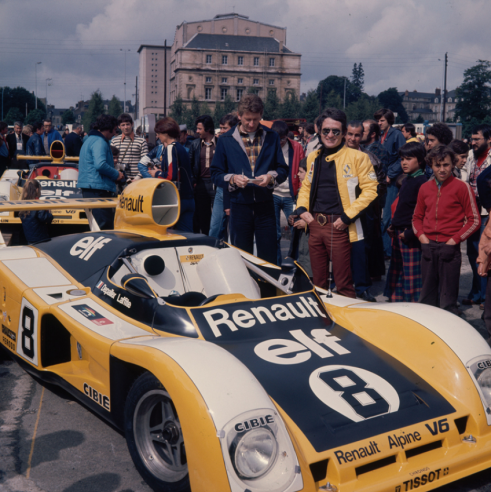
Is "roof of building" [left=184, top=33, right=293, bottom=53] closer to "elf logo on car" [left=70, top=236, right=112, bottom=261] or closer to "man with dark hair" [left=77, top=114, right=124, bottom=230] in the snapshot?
"man with dark hair" [left=77, top=114, right=124, bottom=230]

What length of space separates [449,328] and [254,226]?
7.73 feet

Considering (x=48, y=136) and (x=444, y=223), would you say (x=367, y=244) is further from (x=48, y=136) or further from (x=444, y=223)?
(x=48, y=136)

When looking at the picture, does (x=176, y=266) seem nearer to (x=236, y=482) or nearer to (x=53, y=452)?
(x=53, y=452)

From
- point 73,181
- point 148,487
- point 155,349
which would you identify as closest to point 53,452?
point 148,487

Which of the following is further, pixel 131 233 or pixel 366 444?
pixel 131 233

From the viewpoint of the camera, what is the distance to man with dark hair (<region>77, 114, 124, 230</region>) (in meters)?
6.24

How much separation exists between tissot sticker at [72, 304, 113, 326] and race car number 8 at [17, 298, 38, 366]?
0.31m

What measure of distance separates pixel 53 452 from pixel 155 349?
94 centimetres

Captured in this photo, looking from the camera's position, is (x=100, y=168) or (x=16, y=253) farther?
(x=100, y=168)

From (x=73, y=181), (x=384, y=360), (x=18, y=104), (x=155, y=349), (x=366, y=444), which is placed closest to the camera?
(x=366, y=444)

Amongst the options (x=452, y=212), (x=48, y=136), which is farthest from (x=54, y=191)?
(x=452, y=212)

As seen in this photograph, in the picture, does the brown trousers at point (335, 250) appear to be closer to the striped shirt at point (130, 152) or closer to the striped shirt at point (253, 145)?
the striped shirt at point (253, 145)

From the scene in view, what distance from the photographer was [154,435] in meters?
2.77

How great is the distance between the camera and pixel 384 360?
3191mm
